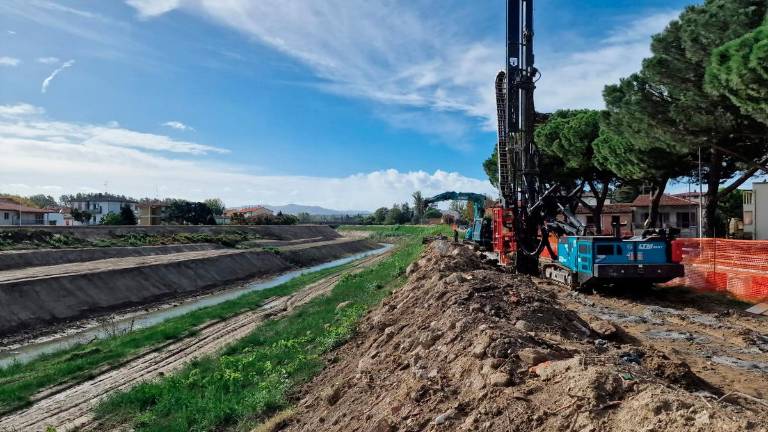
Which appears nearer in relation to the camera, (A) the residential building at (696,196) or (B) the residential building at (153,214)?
(A) the residential building at (696,196)

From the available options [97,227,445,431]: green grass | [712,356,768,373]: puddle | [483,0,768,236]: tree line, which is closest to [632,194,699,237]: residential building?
[483,0,768,236]: tree line

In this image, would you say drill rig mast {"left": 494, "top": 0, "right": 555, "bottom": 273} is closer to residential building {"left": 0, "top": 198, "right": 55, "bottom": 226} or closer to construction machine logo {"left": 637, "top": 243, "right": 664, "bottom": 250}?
construction machine logo {"left": 637, "top": 243, "right": 664, "bottom": 250}

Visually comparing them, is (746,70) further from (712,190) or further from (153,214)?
(153,214)

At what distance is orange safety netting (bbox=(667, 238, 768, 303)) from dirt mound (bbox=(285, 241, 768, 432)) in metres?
9.20

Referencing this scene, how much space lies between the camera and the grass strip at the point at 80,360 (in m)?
13.9

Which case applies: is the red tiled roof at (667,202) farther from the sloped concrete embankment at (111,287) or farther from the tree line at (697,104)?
the sloped concrete embankment at (111,287)

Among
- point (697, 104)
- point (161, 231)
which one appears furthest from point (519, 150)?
point (161, 231)

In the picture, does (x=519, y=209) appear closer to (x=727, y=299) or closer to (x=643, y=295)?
(x=643, y=295)

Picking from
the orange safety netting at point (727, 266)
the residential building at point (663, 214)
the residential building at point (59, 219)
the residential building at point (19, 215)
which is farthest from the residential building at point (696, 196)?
the residential building at point (59, 219)

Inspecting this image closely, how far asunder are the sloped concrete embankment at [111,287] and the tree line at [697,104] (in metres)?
24.0

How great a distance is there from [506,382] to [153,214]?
305 ft

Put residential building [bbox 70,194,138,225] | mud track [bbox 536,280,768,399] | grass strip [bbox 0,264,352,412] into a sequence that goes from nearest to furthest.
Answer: mud track [bbox 536,280,768,399] → grass strip [bbox 0,264,352,412] → residential building [bbox 70,194,138,225]

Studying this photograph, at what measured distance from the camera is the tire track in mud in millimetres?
11594

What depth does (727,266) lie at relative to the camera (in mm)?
17969
